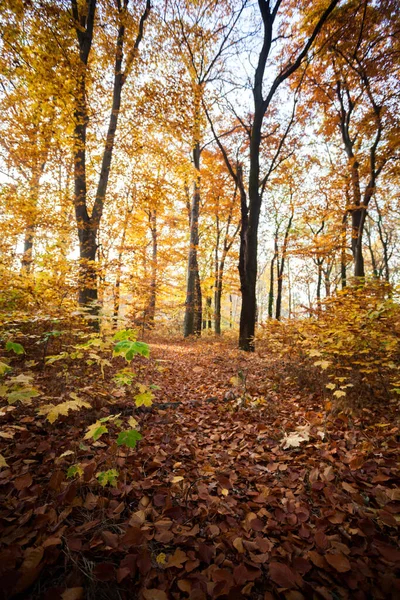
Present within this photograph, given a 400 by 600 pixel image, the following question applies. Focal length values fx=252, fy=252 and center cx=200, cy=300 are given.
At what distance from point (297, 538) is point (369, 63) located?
487 inches

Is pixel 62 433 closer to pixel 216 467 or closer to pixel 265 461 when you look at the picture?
pixel 216 467

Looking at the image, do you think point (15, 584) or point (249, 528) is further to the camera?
point (249, 528)

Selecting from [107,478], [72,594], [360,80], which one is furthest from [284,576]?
[360,80]

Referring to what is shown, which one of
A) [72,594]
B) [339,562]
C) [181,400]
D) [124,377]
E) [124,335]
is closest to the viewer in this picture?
[72,594]

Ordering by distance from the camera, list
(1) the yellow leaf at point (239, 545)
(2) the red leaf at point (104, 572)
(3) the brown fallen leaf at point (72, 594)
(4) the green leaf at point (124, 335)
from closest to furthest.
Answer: (3) the brown fallen leaf at point (72, 594), (2) the red leaf at point (104, 572), (1) the yellow leaf at point (239, 545), (4) the green leaf at point (124, 335)

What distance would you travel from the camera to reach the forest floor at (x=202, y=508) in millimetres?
1338

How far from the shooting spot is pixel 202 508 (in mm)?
1888

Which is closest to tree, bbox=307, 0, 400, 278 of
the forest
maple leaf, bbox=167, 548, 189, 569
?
the forest

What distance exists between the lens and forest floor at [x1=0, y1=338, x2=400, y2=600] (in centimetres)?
134

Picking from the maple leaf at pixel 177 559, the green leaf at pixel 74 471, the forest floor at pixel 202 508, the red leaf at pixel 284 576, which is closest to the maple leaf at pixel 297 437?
the forest floor at pixel 202 508

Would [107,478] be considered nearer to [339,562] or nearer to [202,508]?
[202,508]

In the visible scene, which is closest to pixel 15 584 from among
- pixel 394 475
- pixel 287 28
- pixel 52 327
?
pixel 394 475

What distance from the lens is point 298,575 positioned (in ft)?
4.62

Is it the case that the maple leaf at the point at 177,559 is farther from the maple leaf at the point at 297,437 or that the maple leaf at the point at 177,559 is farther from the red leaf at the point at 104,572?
the maple leaf at the point at 297,437
